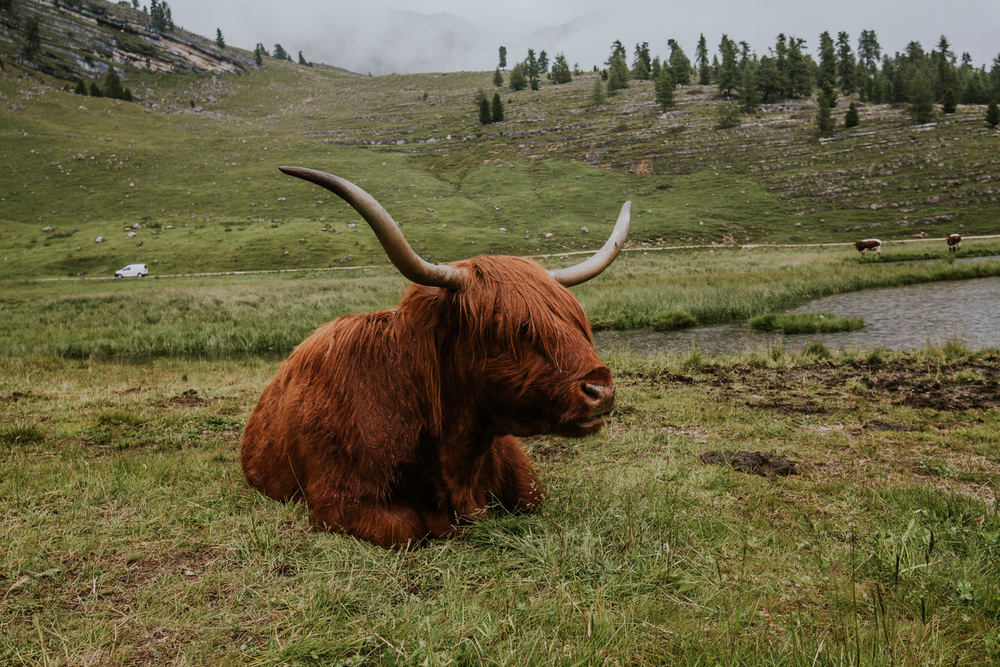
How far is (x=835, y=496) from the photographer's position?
390cm

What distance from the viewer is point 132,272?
38.0m

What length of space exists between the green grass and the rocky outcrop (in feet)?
455

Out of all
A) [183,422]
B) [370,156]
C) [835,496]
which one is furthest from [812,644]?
[370,156]

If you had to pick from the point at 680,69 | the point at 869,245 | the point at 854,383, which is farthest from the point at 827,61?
the point at 854,383

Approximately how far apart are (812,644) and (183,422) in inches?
270

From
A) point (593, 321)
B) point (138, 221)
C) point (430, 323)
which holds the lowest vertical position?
point (593, 321)

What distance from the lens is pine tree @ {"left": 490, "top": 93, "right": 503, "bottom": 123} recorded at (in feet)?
334

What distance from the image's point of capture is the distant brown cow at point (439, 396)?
289 centimetres

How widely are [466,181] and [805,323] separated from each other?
2522 inches

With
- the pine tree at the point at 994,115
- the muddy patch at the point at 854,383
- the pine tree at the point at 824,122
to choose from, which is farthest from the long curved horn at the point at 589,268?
the pine tree at the point at 994,115

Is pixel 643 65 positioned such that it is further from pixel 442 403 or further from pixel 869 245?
pixel 442 403

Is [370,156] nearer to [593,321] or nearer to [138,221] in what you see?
[138,221]

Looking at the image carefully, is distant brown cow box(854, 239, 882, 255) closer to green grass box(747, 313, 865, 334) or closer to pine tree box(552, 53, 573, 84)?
green grass box(747, 313, 865, 334)

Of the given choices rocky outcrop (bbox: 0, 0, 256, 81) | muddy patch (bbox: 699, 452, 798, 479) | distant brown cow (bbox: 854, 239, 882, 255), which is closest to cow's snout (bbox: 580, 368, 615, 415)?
muddy patch (bbox: 699, 452, 798, 479)
